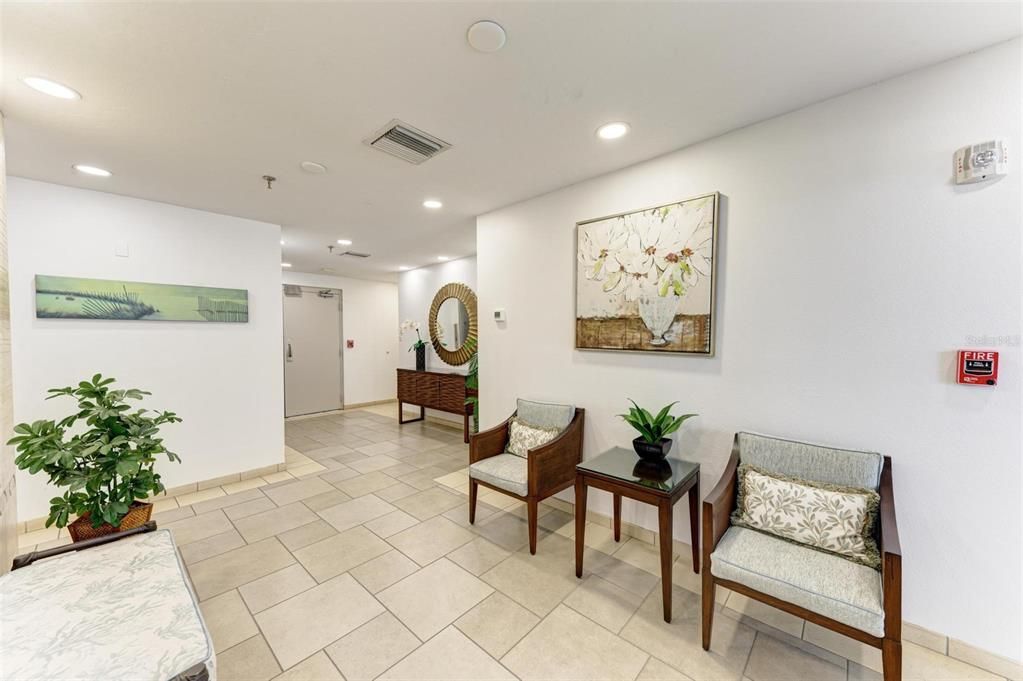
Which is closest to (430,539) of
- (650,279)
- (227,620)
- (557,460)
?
(557,460)

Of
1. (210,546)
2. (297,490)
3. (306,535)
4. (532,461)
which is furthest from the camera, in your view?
(297,490)

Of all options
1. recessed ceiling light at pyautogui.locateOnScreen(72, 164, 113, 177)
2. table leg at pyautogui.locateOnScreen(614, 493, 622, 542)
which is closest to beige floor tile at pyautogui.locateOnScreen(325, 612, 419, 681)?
table leg at pyautogui.locateOnScreen(614, 493, 622, 542)

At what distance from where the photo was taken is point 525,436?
9.73 ft

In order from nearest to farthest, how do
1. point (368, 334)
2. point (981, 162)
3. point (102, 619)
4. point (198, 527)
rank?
point (102, 619), point (981, 162), point (198, 527), point (368, 334)

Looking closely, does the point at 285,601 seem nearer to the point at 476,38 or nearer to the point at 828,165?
the point at 476,38

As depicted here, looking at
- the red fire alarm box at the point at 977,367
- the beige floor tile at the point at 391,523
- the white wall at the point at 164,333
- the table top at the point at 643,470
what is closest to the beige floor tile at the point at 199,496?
the white wall at the point at 164,333

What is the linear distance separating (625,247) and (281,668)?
282 centimetres

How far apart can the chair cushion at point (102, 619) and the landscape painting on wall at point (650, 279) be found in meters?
2.44

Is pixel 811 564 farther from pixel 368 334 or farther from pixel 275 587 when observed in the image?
pixel 368 334

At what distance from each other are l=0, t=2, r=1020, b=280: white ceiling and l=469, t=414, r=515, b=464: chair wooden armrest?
6.22 ft

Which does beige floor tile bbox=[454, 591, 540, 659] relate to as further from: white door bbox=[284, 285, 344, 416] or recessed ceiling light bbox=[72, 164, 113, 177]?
white door bbox=[284, 285, 344, 416]

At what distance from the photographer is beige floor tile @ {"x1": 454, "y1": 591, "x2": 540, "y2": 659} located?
69.4 inches

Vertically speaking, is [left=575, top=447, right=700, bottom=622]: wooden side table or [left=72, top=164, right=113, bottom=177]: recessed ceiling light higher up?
[left=72, top=164, right=113, bottom=177]: recessed ceiling light

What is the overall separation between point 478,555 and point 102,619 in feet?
5.61
